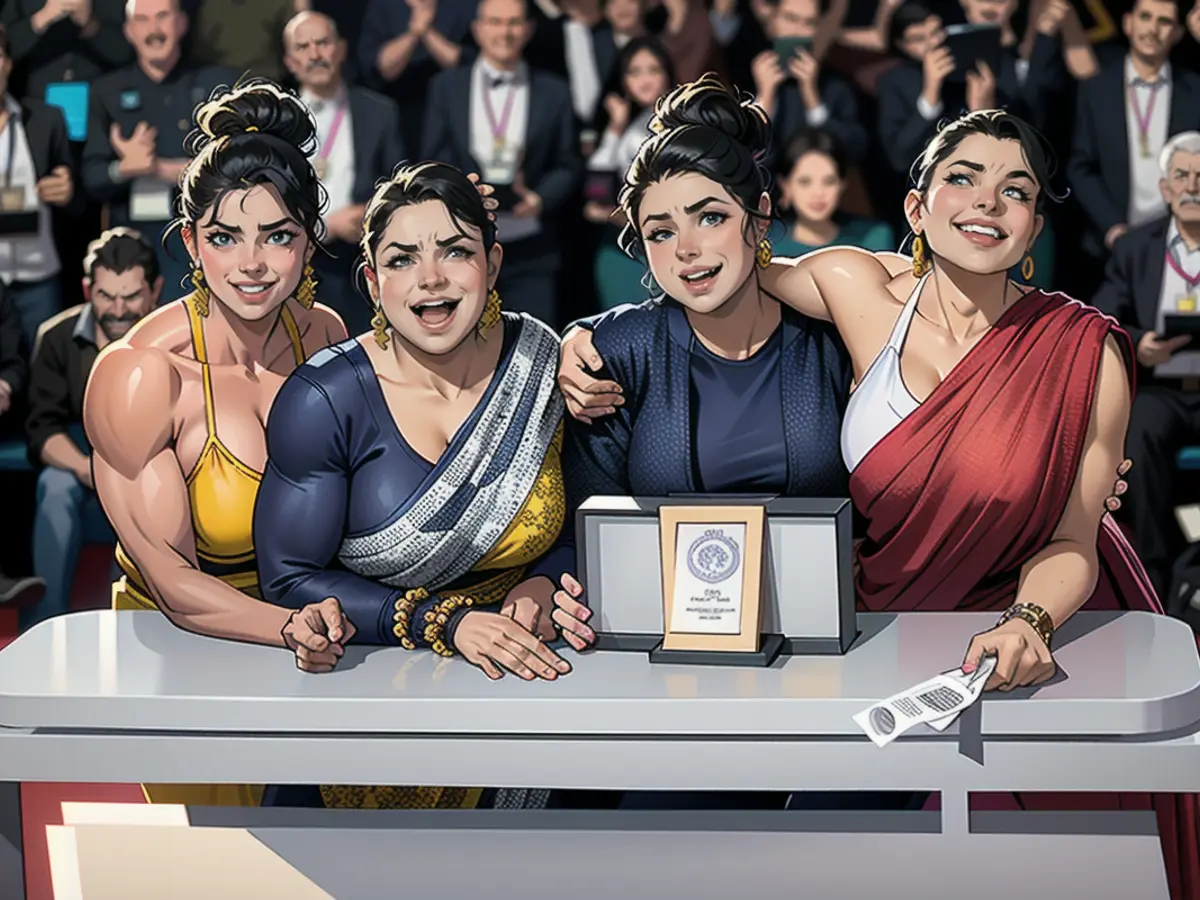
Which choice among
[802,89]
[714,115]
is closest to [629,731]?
[714,115]

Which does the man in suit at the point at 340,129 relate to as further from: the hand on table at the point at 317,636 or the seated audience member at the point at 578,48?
the hand on table at the point at 317,636

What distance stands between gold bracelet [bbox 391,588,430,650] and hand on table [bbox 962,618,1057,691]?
832 millimetres

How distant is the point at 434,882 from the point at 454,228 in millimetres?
1004

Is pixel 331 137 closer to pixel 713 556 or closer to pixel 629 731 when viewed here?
pixel 713 556

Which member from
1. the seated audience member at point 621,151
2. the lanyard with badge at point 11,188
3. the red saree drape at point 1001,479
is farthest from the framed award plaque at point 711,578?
the lanyard with badge at point 11,188

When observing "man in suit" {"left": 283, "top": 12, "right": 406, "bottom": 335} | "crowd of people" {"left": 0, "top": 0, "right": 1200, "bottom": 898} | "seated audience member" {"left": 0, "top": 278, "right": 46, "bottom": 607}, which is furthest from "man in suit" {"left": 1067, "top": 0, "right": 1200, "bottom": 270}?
"seated audience member" {"left": 0, "top": 278, "right": 46, "bottom": 607}

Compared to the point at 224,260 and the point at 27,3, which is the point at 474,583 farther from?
the point at 27,3

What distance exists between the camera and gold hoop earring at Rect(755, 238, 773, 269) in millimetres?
2350

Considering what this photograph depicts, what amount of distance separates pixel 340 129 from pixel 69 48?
1.17 meters

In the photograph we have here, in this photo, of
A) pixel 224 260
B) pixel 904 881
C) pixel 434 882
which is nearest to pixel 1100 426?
pixel 904 881

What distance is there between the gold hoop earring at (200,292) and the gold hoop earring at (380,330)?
0.36 m

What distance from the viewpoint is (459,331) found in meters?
2.28

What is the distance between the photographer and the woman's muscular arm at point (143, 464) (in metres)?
2.43

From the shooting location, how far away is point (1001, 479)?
2.31 metres
